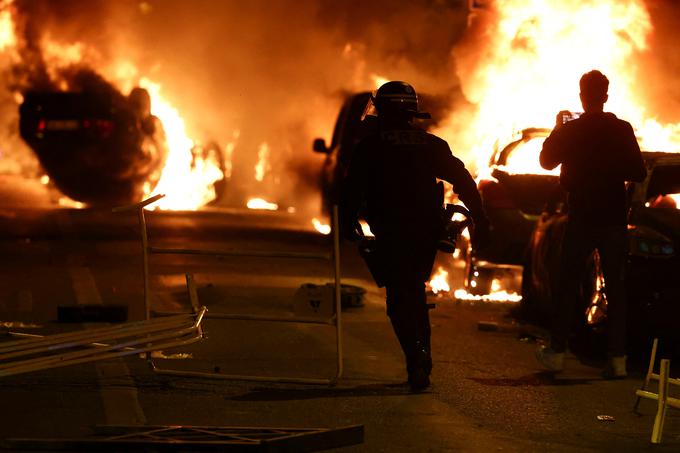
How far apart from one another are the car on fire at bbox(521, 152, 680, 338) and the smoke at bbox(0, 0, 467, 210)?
592 inches

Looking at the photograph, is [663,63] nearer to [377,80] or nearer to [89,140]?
[377,80]

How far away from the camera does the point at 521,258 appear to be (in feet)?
39.4

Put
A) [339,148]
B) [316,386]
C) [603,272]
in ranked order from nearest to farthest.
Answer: [316,386]
[603,272]
[339,148]

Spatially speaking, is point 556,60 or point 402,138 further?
point 556,60

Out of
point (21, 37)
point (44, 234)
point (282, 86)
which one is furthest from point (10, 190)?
point (44, 234)

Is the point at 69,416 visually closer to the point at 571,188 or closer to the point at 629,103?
the point at 571,188

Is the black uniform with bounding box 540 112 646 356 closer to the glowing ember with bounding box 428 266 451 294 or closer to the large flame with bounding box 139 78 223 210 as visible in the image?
the glowing ember with bounding box 428 266 451 294

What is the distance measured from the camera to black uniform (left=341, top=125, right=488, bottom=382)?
25.2 feet

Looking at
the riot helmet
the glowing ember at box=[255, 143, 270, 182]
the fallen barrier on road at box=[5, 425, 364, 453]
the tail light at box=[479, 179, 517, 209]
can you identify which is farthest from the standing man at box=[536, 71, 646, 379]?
the glowing ember at box=[255, 143, 270, 182]

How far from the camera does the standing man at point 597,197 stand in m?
8.55

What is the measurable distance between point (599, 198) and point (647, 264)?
86cm

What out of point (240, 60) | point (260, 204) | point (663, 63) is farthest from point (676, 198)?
point (240, 60)

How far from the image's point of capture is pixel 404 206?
25.3 ft

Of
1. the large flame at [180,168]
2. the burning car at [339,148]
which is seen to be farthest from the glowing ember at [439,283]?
the large flame at [180,168]
